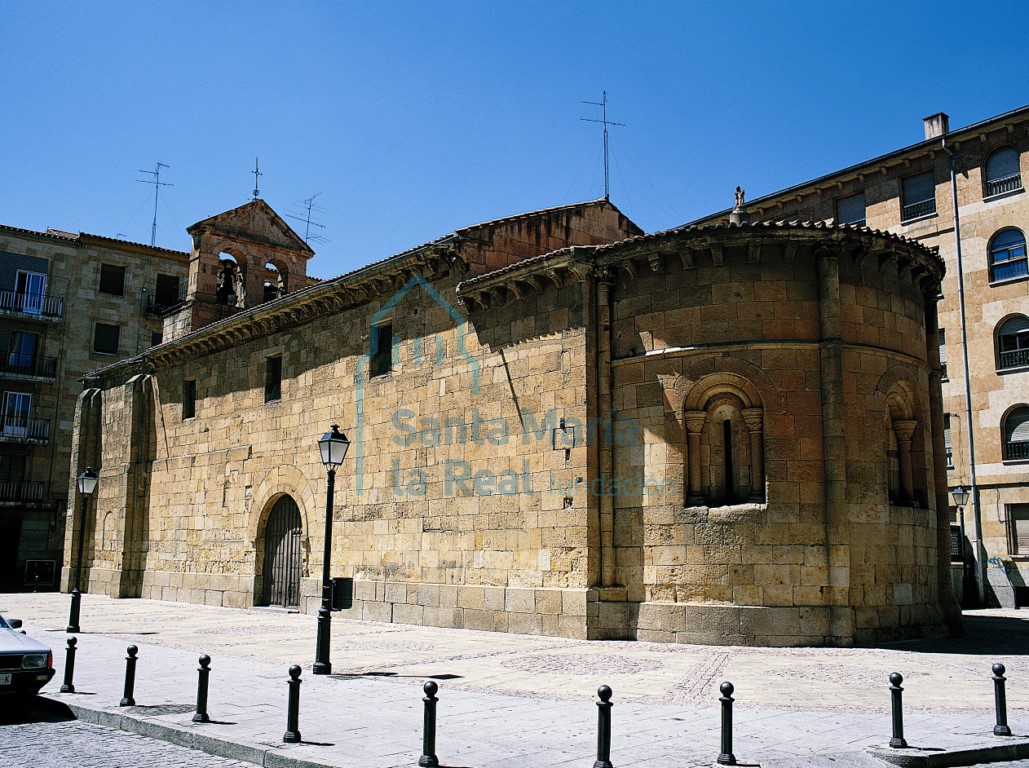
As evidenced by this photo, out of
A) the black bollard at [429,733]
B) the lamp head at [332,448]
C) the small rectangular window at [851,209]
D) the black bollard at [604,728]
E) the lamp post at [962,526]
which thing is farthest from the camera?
the small rectangular window at [851,209]

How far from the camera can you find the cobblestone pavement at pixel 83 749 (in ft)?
23.9

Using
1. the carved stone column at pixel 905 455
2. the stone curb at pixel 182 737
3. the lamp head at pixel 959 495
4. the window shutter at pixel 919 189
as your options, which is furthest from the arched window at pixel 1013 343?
the stone curb at pixel 182 737

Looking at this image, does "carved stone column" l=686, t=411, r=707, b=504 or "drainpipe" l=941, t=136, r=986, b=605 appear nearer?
"carved stone column" l=686, t=411, r=707, b=504

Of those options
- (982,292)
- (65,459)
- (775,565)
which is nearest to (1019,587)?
(982,292)

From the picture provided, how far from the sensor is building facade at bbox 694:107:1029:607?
26.7 metres

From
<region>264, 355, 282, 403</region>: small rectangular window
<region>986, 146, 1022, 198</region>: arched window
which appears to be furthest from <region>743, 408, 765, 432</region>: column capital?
<region>986, 146, 1022, 198</region>: arched window

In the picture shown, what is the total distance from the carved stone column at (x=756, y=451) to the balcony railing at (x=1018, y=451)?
1630cm

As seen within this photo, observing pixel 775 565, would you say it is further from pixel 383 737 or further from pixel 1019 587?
pixel 1019 587

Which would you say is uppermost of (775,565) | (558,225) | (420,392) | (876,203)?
(876,203)

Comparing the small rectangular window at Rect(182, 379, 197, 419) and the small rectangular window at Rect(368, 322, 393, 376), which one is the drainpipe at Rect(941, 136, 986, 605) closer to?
the small rectangular window at Rect(368, 322, 393, 376)

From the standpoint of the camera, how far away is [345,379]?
68.2ft

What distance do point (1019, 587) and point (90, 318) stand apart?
35.0m

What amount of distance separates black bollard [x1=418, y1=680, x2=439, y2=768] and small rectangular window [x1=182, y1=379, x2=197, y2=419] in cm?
2230

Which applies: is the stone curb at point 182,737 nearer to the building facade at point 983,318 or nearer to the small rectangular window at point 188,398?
the small rectangular window at point 188,398
